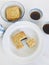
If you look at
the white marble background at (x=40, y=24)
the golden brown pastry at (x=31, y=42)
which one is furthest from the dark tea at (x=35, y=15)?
the golden brown pastry at (x=31, y=42)

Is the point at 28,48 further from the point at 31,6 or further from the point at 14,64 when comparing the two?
the point at 31,6

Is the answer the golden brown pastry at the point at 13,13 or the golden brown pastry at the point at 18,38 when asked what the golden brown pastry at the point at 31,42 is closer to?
the golden brown pastry at the point at 18,38

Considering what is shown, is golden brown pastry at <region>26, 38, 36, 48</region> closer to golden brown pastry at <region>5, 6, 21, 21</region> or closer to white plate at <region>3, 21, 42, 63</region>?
white plate at <region>3, 21, 42, 63</region>

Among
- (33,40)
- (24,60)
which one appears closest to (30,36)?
(33,40)

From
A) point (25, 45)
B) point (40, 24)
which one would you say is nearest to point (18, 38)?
point (25, 45)

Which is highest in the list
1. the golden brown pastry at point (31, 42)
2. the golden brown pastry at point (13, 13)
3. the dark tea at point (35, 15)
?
the golden brown pastry at point (13, 13)

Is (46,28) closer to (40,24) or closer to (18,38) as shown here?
(40,24)

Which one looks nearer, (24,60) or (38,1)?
(24,60)

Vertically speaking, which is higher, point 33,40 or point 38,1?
point 38,1
